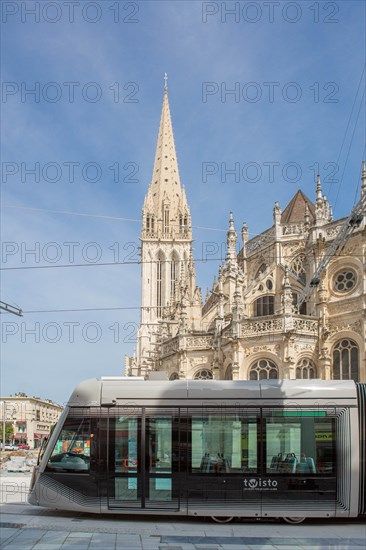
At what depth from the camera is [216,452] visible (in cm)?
1272

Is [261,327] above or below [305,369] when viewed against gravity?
above

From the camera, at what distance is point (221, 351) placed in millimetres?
39156

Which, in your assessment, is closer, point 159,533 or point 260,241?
point 159,533

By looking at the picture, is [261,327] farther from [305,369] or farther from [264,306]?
[264,306]

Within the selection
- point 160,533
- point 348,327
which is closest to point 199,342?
point 348,327

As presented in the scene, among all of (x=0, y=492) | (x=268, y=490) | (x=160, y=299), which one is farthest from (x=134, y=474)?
(x=160, y=299)

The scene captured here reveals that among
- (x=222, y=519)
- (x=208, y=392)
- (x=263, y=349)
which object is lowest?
(x=222, y=519)

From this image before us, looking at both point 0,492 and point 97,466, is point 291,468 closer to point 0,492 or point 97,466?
point 97,466

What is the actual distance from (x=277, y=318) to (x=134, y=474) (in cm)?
2434

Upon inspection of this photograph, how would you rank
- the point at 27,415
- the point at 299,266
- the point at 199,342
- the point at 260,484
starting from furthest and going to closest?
the point at 27,415 → the point at 299,266 → the point at 199,342 → the point at 260,484

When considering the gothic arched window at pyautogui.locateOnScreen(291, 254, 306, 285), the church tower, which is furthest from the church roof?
the church tower

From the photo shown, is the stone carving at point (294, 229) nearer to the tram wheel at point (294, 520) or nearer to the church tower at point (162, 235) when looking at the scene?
the tram wheel at point (294, 520)

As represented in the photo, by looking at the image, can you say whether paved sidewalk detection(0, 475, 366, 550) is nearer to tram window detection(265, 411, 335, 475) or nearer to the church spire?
tram window detection(265, 411, 335, 475)

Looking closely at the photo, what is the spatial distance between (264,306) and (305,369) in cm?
833
